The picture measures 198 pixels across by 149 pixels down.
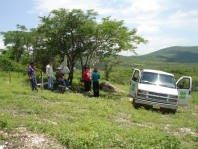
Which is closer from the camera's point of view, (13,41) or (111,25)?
(111,25)

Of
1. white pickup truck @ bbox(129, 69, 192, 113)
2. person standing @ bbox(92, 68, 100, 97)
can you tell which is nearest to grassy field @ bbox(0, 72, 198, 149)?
white pickup truck @ bbox(129, 69, 192, 113)

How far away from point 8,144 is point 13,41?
50585 millimetres

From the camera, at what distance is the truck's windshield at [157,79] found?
17.5m

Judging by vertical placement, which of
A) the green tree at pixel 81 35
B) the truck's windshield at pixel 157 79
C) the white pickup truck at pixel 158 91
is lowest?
the white pickup truck at pixel 158 91

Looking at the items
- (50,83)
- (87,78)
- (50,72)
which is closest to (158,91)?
(87,78)

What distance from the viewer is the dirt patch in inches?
305

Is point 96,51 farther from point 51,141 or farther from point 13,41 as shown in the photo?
point 13,41

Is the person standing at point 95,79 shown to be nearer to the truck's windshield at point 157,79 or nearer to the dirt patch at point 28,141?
the truck's windshield at point 157,79

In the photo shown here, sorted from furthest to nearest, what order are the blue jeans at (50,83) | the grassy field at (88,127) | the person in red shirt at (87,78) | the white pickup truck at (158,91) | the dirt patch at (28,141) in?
the person in red shirt at (87,78) < the blue jeans at (50,83) < the white pickup truck at (158,91) < the grassy field at (88,127) < the dirt patch at (28,141)

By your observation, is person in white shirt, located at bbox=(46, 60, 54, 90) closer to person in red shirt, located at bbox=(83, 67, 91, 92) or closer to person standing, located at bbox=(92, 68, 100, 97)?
person in red shirt, located at bbox=(83, 67, 91, 92)

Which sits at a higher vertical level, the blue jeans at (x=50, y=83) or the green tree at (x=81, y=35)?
the green tree at (x=81, y=35)

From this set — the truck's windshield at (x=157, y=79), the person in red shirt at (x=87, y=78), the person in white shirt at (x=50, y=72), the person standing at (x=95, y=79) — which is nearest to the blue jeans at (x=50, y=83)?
the person in white shirt at (x=50, y=72)

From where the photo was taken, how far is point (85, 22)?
24125mm

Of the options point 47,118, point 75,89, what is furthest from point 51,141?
point 75,89
